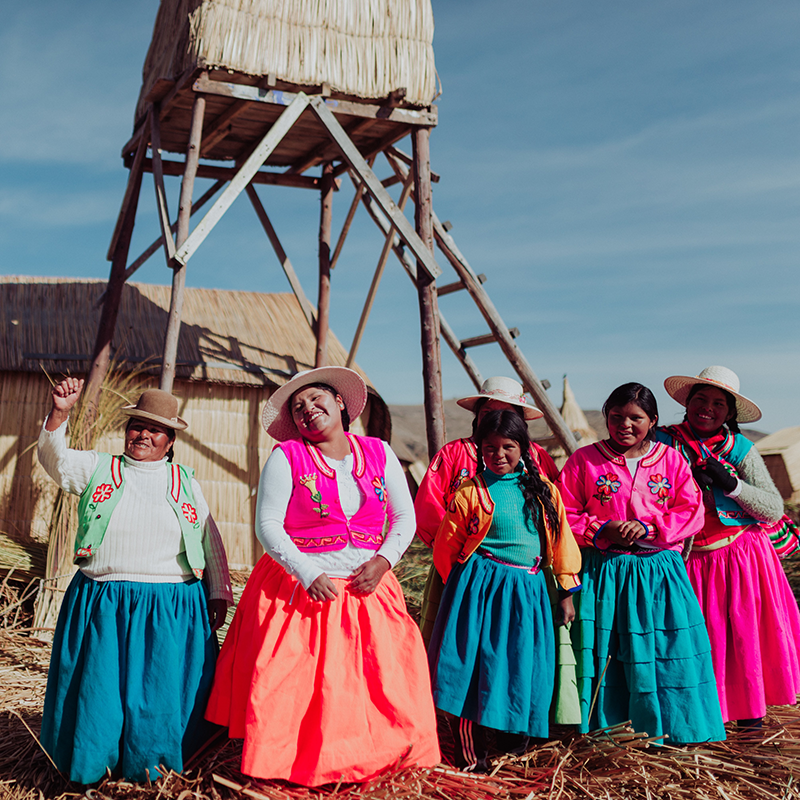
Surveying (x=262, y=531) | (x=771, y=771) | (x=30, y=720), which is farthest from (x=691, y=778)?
(x=30, y=720)

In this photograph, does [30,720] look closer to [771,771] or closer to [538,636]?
[538,636]

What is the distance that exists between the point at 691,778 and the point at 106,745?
2.29m

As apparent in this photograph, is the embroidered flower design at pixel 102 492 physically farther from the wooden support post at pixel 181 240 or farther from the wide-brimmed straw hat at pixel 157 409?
the wooden support post at pixel 181 240

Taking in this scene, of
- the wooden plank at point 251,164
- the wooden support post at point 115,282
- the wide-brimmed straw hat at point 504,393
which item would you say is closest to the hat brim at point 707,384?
the wide-brimmed straw hat at point 504,393

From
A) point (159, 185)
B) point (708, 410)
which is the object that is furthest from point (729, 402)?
point (159, 185)

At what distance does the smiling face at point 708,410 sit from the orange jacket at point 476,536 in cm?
92

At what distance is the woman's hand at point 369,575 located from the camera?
314 centimetres

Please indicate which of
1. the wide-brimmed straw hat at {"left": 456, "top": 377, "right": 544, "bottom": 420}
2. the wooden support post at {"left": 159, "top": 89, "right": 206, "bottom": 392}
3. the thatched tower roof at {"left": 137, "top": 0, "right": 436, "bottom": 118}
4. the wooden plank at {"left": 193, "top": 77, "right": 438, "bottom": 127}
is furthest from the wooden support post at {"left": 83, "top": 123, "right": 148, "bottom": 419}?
the wide-brimmed straw hat at {"left": 456, "top": 377, "right": 544, "bottom": 420}

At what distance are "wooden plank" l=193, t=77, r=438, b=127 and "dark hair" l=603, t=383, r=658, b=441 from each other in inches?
154

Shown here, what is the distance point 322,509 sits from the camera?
3.17 meters

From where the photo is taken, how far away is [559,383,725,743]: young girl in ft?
11.2

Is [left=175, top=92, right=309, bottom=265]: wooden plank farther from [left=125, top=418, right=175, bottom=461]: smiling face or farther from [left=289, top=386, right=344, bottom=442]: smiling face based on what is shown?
[left=289, top=386, right=344, bottom=442]: smiling face

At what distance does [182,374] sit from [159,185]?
1.83 metres

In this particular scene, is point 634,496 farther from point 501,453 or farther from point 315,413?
point 315,413
